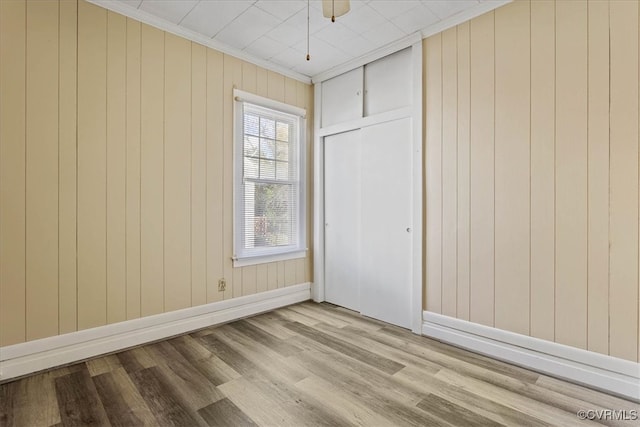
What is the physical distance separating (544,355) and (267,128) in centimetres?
326

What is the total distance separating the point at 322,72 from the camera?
12.5 feet

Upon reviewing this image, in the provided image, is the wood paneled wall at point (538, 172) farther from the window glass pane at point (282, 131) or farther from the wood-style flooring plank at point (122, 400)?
the wood-style flooring plank at point (122, 400)

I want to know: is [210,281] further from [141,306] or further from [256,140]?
[256,140]

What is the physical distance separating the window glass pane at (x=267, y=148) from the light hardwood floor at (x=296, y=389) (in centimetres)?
196

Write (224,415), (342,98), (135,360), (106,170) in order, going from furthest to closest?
(342,98)
(106,170)
(135,360)
(224,415)

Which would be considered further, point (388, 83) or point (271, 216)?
point (271, 216)

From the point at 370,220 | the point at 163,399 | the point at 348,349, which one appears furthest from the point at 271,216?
the point at 163,399

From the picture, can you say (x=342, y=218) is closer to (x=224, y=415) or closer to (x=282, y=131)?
(x=282, y=131)

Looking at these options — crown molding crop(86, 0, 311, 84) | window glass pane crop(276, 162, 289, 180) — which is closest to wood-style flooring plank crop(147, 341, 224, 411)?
window glass pane crop(276, 162, 289, 180)

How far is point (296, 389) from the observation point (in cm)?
204

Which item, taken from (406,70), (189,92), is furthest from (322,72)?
(189,92)

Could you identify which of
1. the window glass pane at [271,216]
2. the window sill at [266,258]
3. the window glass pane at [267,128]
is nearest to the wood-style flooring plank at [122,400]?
the window sill at [266,258]

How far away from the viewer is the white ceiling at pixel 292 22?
2.53m

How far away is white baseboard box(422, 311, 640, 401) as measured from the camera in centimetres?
196
